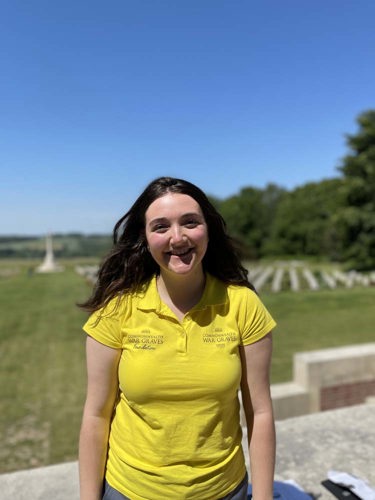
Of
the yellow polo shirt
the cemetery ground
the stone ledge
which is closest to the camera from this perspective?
the yellow polo shirt

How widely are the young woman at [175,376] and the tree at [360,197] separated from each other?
30.9 meters

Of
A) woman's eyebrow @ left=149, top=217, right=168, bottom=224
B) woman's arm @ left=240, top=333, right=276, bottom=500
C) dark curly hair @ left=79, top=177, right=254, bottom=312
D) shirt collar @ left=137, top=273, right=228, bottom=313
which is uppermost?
woman's eyebrow @ left=149, top=217, right=168, bottom=224

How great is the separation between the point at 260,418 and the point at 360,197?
32336 millimetres

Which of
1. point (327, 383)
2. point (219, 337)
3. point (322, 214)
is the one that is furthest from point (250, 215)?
point (219, 337)

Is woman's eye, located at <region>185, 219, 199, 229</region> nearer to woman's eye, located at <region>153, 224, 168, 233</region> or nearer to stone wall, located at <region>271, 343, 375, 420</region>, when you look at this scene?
woman's eye, located at <region>153, 224, 168, 233</region>

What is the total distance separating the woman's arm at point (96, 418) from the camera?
1.54 metres

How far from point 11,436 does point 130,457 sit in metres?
4.97

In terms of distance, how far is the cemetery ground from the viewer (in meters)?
5.58

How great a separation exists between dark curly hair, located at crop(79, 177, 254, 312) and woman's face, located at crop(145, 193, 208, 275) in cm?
9

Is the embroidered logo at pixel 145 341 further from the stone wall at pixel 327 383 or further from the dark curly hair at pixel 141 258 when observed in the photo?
the stone wall at pixel 327 383

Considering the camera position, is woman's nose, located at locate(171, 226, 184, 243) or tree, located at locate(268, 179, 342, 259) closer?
woman's nose, located at locate(171, 226, 184, 243)

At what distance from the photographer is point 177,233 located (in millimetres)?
1531

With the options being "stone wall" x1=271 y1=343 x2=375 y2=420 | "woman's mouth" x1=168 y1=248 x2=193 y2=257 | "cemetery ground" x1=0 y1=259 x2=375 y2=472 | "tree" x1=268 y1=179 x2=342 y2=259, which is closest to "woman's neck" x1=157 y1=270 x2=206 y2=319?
"woman's mouth" x1=168 y1=248 x2=193 y2=257

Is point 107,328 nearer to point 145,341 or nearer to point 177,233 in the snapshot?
→ point 145,341
